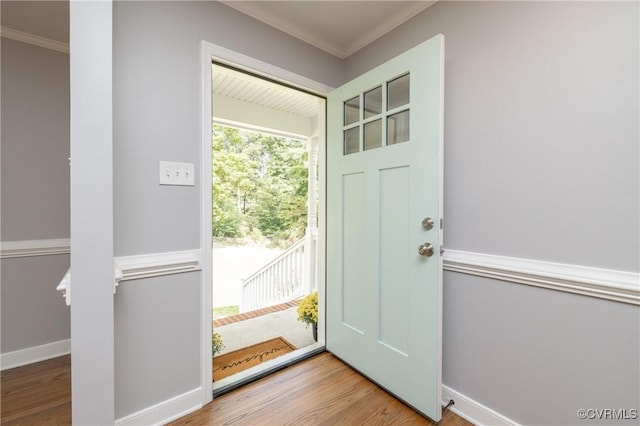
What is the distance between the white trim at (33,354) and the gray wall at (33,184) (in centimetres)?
3

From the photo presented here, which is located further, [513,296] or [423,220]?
[423,220]

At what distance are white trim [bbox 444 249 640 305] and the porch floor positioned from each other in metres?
1.64

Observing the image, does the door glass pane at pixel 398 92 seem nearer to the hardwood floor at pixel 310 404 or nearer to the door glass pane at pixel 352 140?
the door glass pane at pixel 352 140

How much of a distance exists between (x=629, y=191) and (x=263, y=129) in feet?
10.8

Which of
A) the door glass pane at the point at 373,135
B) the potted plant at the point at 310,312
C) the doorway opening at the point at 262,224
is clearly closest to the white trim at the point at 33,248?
the doorway opening at the point at 262,224

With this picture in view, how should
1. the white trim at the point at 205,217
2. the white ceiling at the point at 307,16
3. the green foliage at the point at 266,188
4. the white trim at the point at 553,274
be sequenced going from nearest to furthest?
the white trim at the point at 553,274
the white trim at the point at 205,217
the white ceiling at the point at 307,16
the green foliage at the point at 266,188

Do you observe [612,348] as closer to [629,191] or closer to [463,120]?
[629,191]

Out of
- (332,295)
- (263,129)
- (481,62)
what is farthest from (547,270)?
(263,129)

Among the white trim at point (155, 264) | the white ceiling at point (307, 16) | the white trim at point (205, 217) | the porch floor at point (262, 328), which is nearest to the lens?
the white trim at point (155, 264)

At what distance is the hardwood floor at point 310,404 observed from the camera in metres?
1.39

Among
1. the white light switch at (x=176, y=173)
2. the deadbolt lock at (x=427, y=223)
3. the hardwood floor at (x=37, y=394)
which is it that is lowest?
the hardwood floor at (x=37, y=394)

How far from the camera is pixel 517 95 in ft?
4.04

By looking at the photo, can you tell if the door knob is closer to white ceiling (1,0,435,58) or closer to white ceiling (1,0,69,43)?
white ceiling (1,0,435,58)

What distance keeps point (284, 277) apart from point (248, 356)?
5.73 feet
